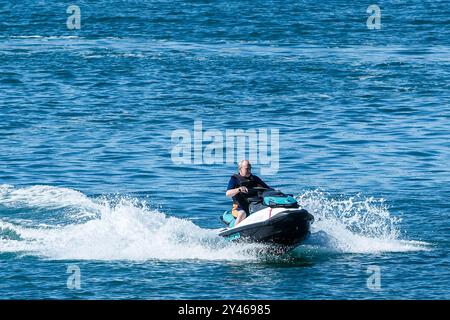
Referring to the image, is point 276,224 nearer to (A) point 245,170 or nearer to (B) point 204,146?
(A) point 245,170

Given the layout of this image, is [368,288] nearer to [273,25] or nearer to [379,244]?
[379,244]

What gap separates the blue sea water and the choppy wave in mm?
60

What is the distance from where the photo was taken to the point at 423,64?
48.9 metres

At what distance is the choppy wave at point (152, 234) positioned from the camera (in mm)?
Result: 24344

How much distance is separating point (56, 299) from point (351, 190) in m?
11.9

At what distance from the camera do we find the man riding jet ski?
920 inches

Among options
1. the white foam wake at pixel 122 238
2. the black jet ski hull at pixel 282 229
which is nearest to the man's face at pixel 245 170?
the black jet ski hull at pixel 282 229

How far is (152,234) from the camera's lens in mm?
25500

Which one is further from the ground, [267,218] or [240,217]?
[267,218]

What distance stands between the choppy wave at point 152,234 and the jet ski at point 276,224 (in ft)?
1.11

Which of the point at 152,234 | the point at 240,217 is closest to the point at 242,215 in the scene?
the point at 240,217

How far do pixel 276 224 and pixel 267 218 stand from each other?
27cm

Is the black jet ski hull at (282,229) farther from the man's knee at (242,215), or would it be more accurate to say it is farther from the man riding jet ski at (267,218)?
the man's knee at (242,215)
